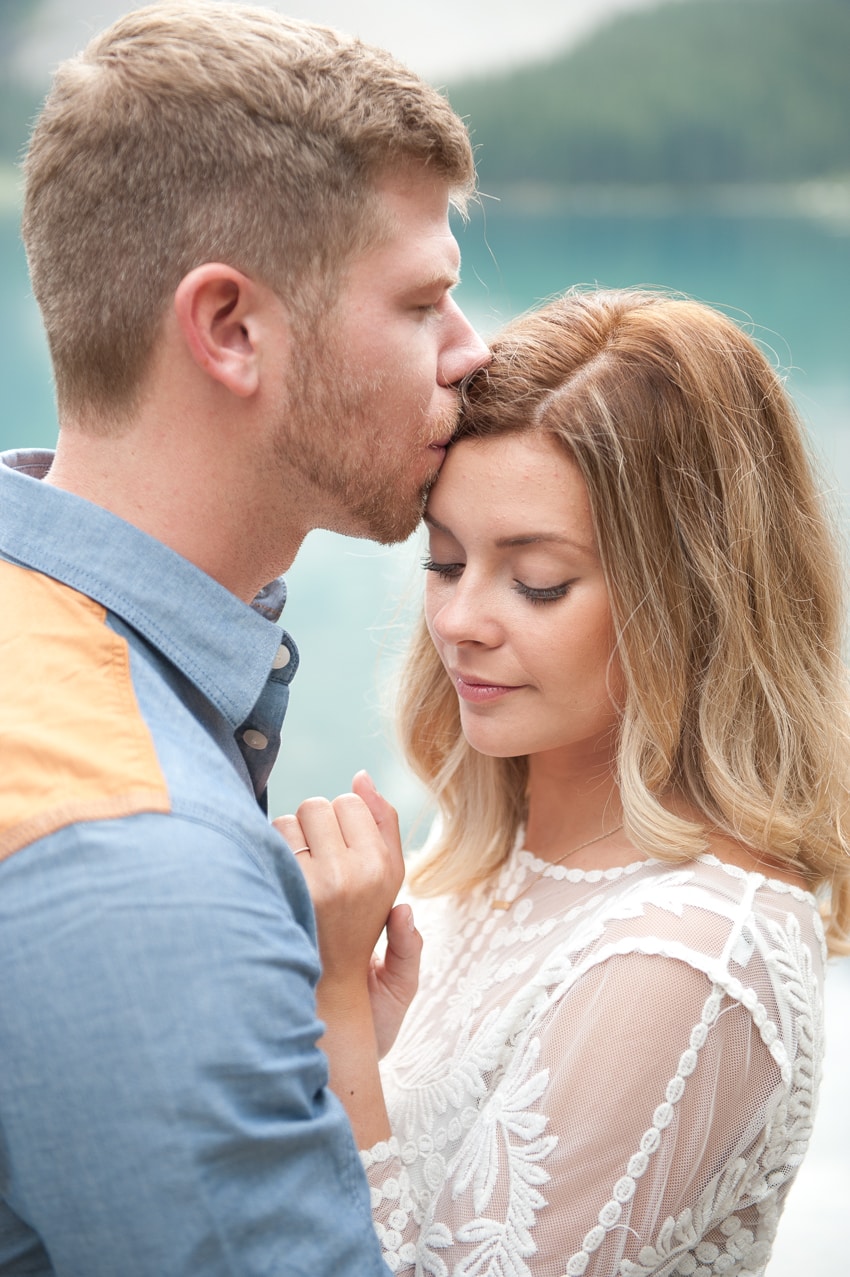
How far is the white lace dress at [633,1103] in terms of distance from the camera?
110cm

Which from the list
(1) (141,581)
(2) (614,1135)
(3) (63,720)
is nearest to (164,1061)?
(3) (63,720)

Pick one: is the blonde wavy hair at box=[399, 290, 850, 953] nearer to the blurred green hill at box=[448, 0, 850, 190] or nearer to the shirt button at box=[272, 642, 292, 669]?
the shirt button at box=[272, 642, 292, 669]

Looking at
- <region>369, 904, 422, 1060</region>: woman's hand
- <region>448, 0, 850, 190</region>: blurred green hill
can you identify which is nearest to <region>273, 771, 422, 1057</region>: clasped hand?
<region>369, 904, 422, 1060</region>: woman's hand

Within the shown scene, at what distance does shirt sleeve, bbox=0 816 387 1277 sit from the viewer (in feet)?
2.46

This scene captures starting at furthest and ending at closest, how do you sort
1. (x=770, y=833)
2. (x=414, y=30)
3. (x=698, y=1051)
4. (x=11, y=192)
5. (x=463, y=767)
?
1. (x=11, y=192)
2. (x=414, y=30)
3. (x=463, y=767)
4. (x=770, y=833)
5. (x=698, y=1051)

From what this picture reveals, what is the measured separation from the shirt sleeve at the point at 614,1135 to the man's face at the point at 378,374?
0.48 m

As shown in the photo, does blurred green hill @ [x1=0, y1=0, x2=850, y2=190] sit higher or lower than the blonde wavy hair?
higher

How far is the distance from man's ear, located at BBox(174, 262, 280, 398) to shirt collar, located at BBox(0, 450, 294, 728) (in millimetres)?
144

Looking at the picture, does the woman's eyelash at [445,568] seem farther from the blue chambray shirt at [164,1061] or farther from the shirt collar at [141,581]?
the blue chambray shirt at [164,1061]

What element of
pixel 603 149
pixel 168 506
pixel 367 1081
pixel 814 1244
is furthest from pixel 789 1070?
pixel 603 149

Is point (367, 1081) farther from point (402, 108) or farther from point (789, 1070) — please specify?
point (402, 108)

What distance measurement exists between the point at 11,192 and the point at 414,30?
1167 mm

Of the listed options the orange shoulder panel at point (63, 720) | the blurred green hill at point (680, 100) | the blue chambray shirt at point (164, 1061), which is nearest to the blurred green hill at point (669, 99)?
the blurred green hill at point (680, 100)

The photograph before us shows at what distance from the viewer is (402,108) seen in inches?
41.4
